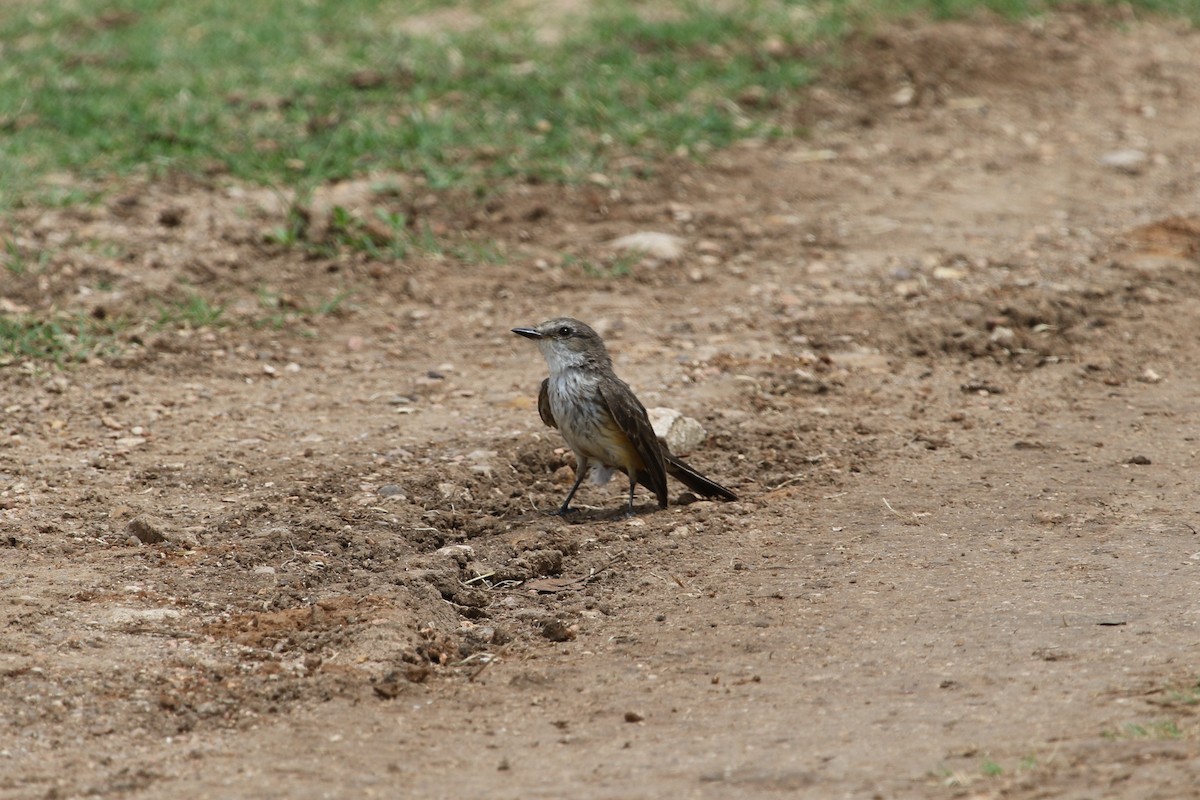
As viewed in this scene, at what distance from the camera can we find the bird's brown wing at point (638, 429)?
6.17 metres

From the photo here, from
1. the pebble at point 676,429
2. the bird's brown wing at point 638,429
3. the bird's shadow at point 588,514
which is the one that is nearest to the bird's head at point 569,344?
the bird's brown wing at point 638,429

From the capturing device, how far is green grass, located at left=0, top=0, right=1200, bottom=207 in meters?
9.60

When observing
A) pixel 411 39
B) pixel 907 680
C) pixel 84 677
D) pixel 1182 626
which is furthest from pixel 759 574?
pixel 411 39

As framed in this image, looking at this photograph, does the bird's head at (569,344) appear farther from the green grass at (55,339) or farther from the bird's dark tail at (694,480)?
the green grass at (55,339)

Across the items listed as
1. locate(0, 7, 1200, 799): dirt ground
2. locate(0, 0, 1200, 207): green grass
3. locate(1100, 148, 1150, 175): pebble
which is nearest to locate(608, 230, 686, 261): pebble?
locate(0, 7, 1200, 799): dirt ground

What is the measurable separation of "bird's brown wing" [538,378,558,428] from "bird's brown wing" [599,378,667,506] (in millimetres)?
264

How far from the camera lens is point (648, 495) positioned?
22.1ft

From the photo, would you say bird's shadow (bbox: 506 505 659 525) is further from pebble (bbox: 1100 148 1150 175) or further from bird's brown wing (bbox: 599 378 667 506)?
pebble (bbox: 1100 148 1150 175)

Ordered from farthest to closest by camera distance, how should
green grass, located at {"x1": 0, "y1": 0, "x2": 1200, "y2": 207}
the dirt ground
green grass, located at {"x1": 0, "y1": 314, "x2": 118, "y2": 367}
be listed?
green grass, located at {"x1": 0, "y1": 0, "x2": 1200, "y2": 207}
green grass, located at {"x1": 0, "y1": 314, "x2": 118, "y2": 367}
the dirt ground

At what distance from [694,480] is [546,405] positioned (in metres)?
0.72

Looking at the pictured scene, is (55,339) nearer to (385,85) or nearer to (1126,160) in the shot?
(385,85)

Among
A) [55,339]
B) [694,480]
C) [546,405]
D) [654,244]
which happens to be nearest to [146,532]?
[546,405]

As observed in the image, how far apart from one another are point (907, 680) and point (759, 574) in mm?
1055

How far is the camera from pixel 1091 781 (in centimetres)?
365
